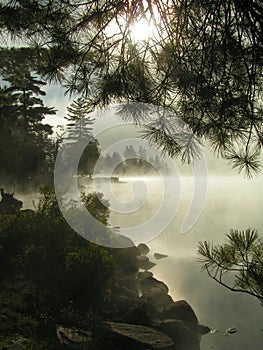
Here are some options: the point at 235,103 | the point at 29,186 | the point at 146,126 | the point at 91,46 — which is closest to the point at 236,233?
the point at 235,103

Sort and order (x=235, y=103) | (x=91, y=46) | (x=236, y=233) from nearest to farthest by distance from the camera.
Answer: (x=236, y=233), (x=235, y=103), (x=91, y=46)

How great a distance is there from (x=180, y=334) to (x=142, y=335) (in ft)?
5.35

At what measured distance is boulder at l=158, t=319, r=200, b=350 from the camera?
8.55 metres

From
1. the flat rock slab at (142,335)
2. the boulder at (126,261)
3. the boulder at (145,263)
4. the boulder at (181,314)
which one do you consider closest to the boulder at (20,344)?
the flat rock slab at (142,335)

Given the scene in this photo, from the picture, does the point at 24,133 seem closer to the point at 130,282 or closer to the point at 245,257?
the point at 130,282

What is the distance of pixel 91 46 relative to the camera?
3.40m

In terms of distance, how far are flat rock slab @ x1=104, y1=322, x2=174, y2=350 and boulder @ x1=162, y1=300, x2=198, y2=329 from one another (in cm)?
212

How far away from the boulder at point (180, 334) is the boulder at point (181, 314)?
2.81ft

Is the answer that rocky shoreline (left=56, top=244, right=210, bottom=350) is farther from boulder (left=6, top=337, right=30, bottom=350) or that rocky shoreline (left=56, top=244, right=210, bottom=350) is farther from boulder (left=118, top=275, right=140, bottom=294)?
boulder (left=6, top=337, right=30, bottom=350)

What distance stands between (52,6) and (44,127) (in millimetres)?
19277

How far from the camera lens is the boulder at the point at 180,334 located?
8548 mm

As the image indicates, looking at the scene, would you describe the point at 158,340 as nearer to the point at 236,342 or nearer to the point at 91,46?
the point at 236,342

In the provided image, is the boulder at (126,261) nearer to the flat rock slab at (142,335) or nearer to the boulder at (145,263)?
the boulder at (145,263)

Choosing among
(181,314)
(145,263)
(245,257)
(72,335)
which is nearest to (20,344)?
(72,335)
